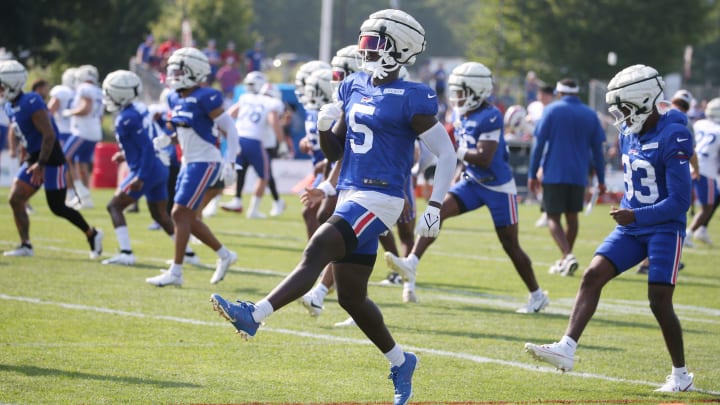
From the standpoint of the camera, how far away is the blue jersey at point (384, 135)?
626 cm

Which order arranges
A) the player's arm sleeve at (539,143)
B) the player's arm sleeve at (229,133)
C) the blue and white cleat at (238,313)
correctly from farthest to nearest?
the player's arm sleeve at (539,143), the player's arm sleeve at (229,133), the blue and white cleat at (238,313)

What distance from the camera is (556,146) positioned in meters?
13.0

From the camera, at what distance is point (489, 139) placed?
9969 mm

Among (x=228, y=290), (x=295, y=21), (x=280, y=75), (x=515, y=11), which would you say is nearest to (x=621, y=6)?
(x=515, y=11)

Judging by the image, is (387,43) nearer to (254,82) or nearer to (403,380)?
(403,380)

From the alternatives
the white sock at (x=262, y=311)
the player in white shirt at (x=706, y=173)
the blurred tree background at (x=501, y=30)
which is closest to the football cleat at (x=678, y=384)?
A: the white sock at (x=262, y=311)

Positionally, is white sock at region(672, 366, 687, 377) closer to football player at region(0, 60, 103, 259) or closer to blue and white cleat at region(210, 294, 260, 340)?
blue and white cleat at region(210, 294, 260, 340)

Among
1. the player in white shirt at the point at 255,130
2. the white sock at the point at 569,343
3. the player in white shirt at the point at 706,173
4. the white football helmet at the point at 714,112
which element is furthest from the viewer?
the player in white shirt at the point at 255,130

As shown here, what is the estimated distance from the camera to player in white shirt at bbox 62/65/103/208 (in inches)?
727

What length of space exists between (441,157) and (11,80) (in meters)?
6.78

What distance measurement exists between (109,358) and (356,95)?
2.33 m

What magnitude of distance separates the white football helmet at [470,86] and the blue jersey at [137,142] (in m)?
3.42

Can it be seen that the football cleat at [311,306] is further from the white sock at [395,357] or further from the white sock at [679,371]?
the white sock at [679,371]

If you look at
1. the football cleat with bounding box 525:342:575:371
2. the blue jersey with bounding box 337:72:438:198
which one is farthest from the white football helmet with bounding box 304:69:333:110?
the football cleat with bounding box 525:342:575:371
